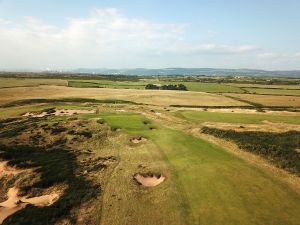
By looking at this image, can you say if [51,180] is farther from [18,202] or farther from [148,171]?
[148,171]

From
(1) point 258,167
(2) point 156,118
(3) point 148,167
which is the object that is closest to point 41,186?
(3) point 148,167

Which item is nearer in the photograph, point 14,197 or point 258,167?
point 14,197

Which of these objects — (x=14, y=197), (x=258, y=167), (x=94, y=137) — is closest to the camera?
(x=14, y=197)

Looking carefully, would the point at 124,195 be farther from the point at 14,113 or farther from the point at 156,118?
the point at 14,113

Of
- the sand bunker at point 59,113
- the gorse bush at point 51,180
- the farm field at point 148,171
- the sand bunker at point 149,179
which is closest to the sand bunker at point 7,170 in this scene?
the farm field at point 148,171

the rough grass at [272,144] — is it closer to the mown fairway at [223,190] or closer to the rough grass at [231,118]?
the mown fairway at [223,190]

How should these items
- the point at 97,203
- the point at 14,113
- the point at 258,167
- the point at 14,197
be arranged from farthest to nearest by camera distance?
the point at 14,113 → the point at 258,167 → the point at 14,197 → the point at 97,203
